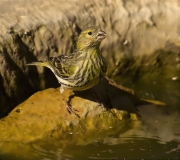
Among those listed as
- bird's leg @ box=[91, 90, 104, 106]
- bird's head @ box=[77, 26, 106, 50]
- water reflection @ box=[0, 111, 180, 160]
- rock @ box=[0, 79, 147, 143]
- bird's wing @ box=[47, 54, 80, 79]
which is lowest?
water reflection @ box=[0, 111, 180, 160]

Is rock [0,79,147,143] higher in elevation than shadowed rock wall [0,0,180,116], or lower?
lower

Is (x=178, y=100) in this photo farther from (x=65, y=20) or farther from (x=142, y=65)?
(x=65, y=20)

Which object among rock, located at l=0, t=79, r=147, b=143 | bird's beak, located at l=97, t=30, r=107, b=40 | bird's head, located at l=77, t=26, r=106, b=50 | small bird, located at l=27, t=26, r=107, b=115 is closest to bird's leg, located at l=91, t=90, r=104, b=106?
rock, located at l=0, t=79, r=147, b=143

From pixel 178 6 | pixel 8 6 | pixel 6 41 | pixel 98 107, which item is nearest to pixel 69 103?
pixel 98 107

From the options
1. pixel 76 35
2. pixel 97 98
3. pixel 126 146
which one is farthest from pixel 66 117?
pixel 76 35

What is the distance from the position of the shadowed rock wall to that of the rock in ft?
1.27

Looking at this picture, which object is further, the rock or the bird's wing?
the bird's wing

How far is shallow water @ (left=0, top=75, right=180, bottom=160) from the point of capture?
5.95 metres

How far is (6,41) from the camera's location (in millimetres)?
6566

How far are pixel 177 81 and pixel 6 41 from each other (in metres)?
3.09

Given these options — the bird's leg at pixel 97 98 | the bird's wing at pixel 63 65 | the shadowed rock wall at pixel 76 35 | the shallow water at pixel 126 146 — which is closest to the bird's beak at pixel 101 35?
the bird's wing at pixel 63 65

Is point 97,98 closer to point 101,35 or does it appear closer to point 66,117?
point 66,117

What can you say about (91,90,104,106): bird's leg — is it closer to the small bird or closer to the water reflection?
the small bird

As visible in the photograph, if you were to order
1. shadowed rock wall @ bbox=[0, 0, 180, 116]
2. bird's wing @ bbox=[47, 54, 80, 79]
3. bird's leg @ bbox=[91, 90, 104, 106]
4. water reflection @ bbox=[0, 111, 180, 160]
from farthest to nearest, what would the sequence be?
shadowed rock wall @ bbox=[0, 0, 180, 116] → bird's leg @ bbox=[91, 90, 104, 106] → bird's wing @ bbox=[47, 54, 80, 79] → water reflection @ bbox=[0, 111, 180, 160]
